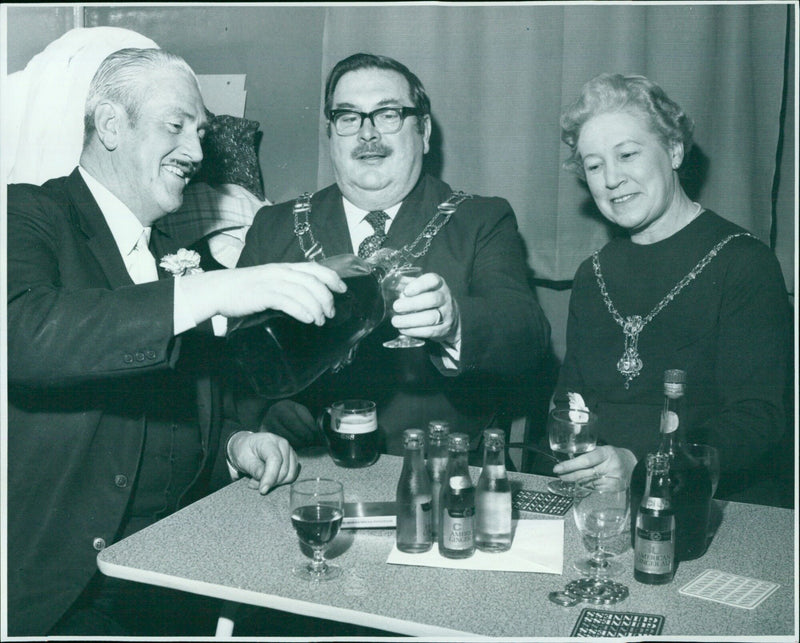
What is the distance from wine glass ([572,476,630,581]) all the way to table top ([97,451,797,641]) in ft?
0.10

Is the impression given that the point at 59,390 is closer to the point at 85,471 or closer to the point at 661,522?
the point at 85,471

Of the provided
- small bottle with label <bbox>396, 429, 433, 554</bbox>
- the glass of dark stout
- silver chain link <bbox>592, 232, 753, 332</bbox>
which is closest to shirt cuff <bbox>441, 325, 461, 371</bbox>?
the glass of dark stout

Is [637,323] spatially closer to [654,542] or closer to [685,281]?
[685,281]

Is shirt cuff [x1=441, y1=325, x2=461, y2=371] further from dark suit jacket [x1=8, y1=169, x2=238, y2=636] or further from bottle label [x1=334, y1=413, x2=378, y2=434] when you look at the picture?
dark suit jacket [x1=8, y1=169, x2=238, y2=636]

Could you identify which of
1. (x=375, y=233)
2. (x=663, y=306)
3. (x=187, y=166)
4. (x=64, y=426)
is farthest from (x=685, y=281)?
(x=64, y=426)

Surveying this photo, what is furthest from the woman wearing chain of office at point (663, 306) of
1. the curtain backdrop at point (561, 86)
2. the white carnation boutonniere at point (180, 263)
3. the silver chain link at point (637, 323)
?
the white carnation boutonniere at point (180, 263)

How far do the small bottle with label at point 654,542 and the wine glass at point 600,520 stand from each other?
1.6 inches

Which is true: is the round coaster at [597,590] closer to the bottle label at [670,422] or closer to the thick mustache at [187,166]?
the bottle label at [670,422]

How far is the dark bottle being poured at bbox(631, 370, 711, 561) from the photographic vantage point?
4.00 feet

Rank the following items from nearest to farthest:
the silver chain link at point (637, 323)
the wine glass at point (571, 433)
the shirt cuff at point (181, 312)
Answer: the shirt cuff at point (181, 312) < the wine glass at point (571, 433) < the silver chain link at point (637, 323)

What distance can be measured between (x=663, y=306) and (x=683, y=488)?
2.99ft

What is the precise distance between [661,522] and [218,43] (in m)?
2.01

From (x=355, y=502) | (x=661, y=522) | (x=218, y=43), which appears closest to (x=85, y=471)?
(x=355, y=502)

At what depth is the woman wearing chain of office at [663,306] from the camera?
1863mm
